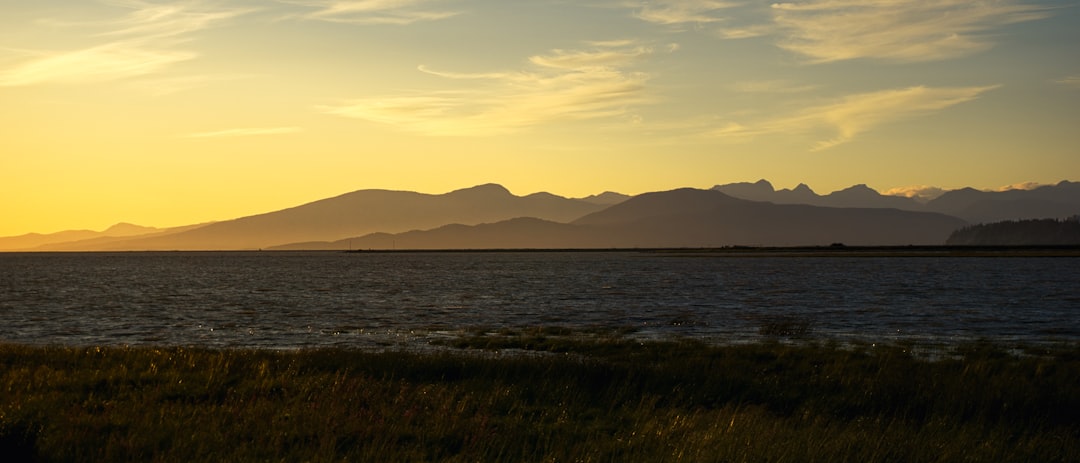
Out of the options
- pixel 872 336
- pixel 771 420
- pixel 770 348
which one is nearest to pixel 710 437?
pixel 771 420

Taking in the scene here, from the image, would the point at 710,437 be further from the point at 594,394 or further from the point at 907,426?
the point at 594,394

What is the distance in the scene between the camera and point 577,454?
16.0 meters

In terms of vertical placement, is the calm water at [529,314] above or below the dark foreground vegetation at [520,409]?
below

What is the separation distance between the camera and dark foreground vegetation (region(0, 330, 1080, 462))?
1616 cm

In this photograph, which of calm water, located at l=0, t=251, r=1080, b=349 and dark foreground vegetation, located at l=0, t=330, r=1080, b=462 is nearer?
dark foreground vegetation, located at l=0, t=330, r=1080, b=462

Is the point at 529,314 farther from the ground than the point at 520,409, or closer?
closer

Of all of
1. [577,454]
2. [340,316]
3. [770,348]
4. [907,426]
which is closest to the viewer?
[577,454]

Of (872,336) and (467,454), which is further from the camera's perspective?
(872,336)

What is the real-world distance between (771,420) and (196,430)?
1235cm

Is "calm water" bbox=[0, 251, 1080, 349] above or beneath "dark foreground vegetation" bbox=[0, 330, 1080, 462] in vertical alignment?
beneath

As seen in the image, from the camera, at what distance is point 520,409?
831 inches

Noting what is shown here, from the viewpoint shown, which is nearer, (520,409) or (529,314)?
(520,409)

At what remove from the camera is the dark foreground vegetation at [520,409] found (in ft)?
53.0

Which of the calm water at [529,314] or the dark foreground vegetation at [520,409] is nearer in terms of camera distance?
the dark foreground vegetation at [520,409]
